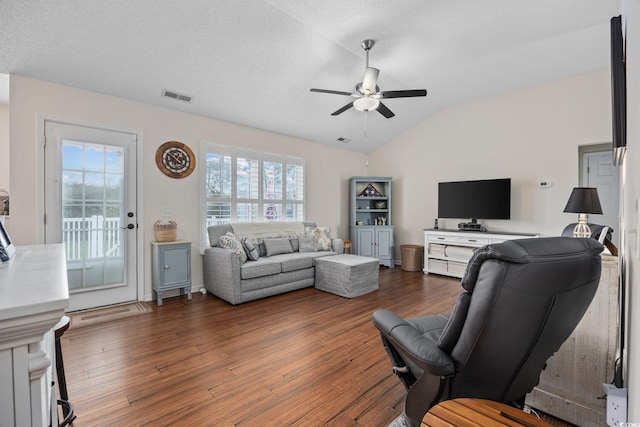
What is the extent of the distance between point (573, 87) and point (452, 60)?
1.96 metres

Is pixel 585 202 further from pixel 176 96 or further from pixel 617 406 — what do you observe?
pixel 176 96

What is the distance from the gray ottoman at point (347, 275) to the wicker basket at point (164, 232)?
1984mm

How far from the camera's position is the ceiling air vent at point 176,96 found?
351 cm

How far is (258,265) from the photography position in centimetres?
368

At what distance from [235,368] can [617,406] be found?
2038mm

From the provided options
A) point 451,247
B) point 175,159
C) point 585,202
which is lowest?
point 451,247

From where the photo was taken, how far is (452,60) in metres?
3.73

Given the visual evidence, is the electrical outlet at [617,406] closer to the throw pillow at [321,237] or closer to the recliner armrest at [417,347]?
the recliner armrest at [417,347]

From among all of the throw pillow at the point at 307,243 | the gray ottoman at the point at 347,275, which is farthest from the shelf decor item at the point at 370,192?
the gray ottoman at the point at 347,275

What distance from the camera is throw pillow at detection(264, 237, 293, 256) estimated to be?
4.31m

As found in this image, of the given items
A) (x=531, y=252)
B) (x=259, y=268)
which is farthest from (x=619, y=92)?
(x=259, y=268)

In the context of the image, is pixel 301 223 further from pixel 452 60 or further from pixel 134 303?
pixel 452 60

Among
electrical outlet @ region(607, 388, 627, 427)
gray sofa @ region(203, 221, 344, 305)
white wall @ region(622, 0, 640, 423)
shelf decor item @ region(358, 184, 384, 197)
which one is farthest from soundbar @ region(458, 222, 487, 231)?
white wall @ region(622, 0, 640, 423)

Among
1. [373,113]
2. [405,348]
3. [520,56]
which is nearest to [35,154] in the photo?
[405,348]
